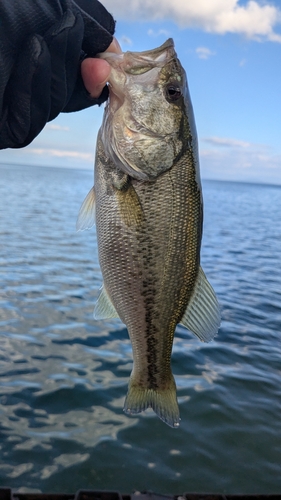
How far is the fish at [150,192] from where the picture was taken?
9.86 feet

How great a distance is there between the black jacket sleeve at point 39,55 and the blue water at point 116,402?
15.0 feet

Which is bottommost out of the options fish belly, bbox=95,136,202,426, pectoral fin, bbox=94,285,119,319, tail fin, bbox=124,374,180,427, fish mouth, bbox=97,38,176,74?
tail fin, bbox=124,374,180,427

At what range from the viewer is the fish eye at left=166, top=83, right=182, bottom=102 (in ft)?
10.1

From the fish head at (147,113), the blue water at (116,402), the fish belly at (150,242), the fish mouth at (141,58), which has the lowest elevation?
the blue water at (116,402)

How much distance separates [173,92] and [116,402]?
18.6 ft

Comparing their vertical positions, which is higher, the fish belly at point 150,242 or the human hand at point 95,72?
the human hand at point 95,72

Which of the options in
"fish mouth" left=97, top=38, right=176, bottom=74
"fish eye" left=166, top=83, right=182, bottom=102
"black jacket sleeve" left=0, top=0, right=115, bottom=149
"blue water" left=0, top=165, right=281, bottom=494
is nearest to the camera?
"black jacket sleeve" left=0, top=0, right=115, bottom=149

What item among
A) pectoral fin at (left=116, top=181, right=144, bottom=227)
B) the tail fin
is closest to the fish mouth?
pectoral fin at (left=116, top=181, right=144, bottom=227)

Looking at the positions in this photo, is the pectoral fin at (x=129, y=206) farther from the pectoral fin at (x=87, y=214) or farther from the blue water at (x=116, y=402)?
the blue water at (x=116, y=402)

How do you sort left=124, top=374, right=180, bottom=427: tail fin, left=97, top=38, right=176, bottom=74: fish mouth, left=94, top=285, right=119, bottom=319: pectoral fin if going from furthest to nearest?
left=124, top=374, right=180, bottom=427: tail fin < left=94, top=285, right=119, bottom=319: pectoral fin < left=97, top=38, right=176, bottom=74: fish mouth

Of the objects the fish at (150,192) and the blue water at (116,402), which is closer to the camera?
the fish at (150,192)

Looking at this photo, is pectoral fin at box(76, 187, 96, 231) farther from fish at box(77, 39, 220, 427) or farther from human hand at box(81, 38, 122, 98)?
human hand at box(81, 38, 122, 98)

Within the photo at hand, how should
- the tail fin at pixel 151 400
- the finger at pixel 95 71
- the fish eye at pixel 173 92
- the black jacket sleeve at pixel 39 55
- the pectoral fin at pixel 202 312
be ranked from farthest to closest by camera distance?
1. the tail fin at pixel 151 400
2. the pectoral fin at pixel 202 312
3. the fish eye at pixel 173 92
4. the finger at pixel 95 71
5. the black jacket sleeve at pixel 39 55

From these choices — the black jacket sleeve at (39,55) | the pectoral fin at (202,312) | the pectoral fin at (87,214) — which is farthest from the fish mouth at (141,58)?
the pectoral fin at (202,312)
